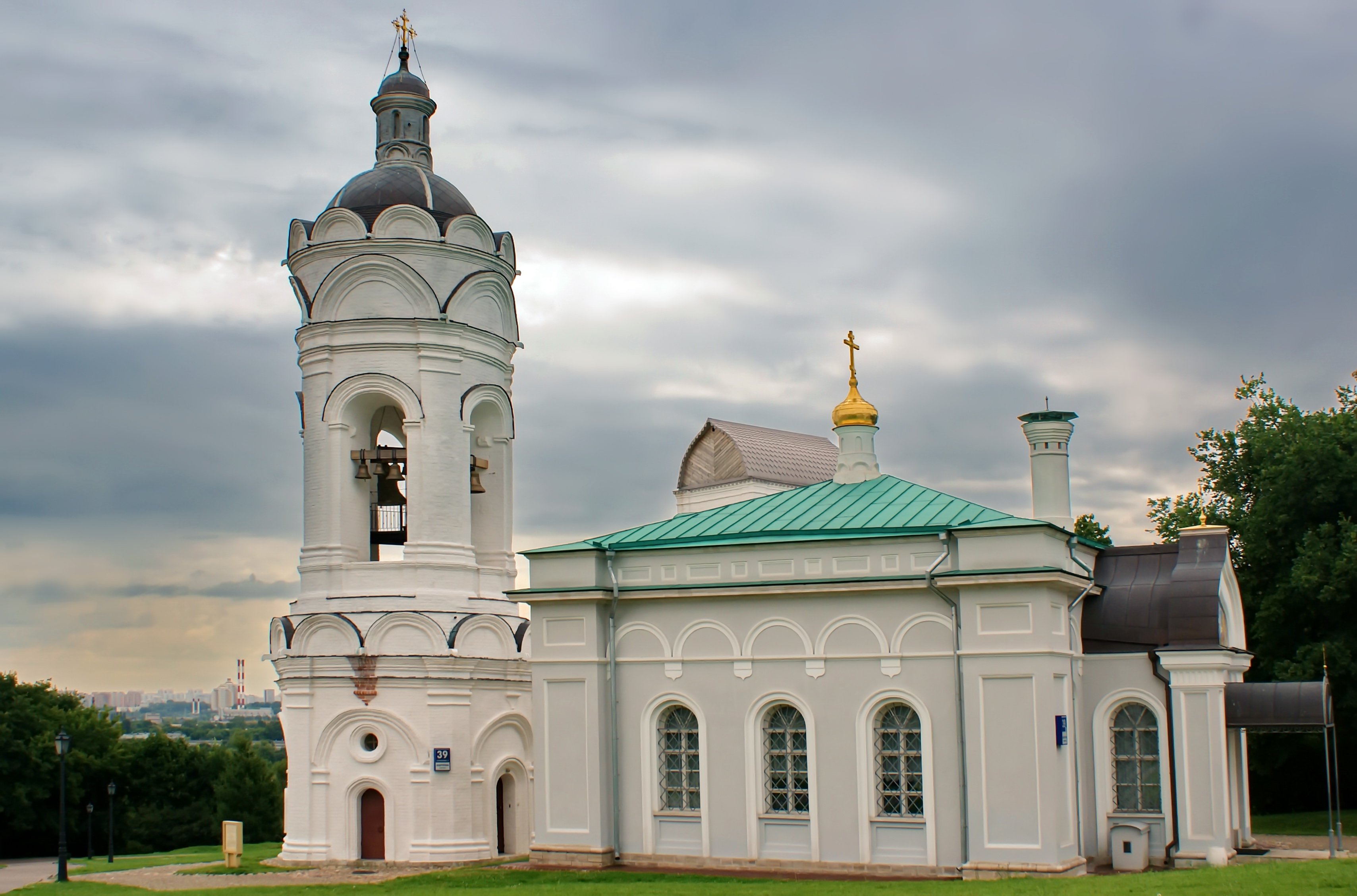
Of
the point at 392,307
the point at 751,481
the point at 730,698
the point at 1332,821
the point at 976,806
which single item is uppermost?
the point at 392,307

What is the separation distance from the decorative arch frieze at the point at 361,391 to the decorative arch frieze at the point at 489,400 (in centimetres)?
94

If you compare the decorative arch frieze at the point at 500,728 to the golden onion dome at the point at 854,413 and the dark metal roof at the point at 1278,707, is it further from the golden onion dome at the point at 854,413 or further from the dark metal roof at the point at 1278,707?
the dark metal roof at the point at 1278,707

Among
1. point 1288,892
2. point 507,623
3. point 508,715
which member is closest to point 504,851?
point 508,715

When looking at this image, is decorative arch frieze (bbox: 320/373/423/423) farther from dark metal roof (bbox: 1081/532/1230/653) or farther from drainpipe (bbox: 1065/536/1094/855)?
dark metal roof (bbox: 1081/532/1230/653)

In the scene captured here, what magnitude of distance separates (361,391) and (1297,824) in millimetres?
20897

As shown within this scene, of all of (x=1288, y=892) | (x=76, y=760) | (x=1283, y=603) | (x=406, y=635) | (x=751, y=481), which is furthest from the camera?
(x=76, y=760)

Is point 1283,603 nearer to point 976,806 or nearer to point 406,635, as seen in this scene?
point 976,806

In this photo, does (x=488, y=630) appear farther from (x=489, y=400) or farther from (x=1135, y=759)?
(x=1135, y=759)

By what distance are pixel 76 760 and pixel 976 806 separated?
32277 millimetres

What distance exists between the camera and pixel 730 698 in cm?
1894

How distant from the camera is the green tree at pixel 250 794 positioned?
43906 millimetres

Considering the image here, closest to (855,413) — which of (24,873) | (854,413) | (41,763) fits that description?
(854,413)

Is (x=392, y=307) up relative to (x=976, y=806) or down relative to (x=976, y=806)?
up

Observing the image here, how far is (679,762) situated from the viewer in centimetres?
1942
